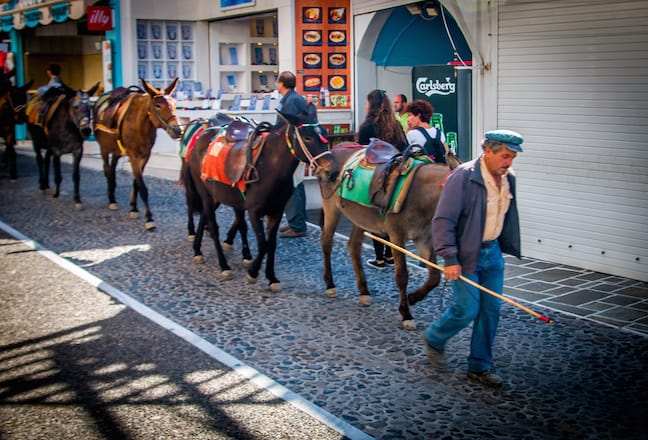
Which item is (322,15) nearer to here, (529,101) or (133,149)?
(133,149)

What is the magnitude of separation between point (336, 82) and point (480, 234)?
35.3 feet

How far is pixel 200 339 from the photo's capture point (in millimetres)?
7535

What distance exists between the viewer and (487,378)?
6.31 meters

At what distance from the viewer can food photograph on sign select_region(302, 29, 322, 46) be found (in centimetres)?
1645

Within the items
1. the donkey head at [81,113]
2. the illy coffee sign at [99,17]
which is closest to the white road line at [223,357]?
the donkey head at [81,113]

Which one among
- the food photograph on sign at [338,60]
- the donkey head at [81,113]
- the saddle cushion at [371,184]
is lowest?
the saddle cushion at [371,184]

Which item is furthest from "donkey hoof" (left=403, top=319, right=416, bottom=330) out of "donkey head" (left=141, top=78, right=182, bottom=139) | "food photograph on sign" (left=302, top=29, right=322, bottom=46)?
"food photograph on sign" (left=302, top=29, right=322, bottom=46)

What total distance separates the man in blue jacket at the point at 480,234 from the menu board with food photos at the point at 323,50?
1024 cm

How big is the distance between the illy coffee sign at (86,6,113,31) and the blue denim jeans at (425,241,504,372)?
648 inches

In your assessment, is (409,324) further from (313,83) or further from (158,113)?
(313,83)

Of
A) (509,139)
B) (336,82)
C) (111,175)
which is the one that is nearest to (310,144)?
(509,139)

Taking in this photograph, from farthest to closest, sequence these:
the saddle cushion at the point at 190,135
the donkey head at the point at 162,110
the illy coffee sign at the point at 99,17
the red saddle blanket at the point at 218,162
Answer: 1. the illy coffee sign at the point at 99,17
2. the donkey head at the point at 162,110
3. the saddle cushion at the point at 190,135
4. the red saddle blanket at the point at 218,162

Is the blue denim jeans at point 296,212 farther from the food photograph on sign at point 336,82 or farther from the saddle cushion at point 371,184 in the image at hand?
the food photograph on sign at point 336,82

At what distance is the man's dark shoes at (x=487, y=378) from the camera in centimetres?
628
